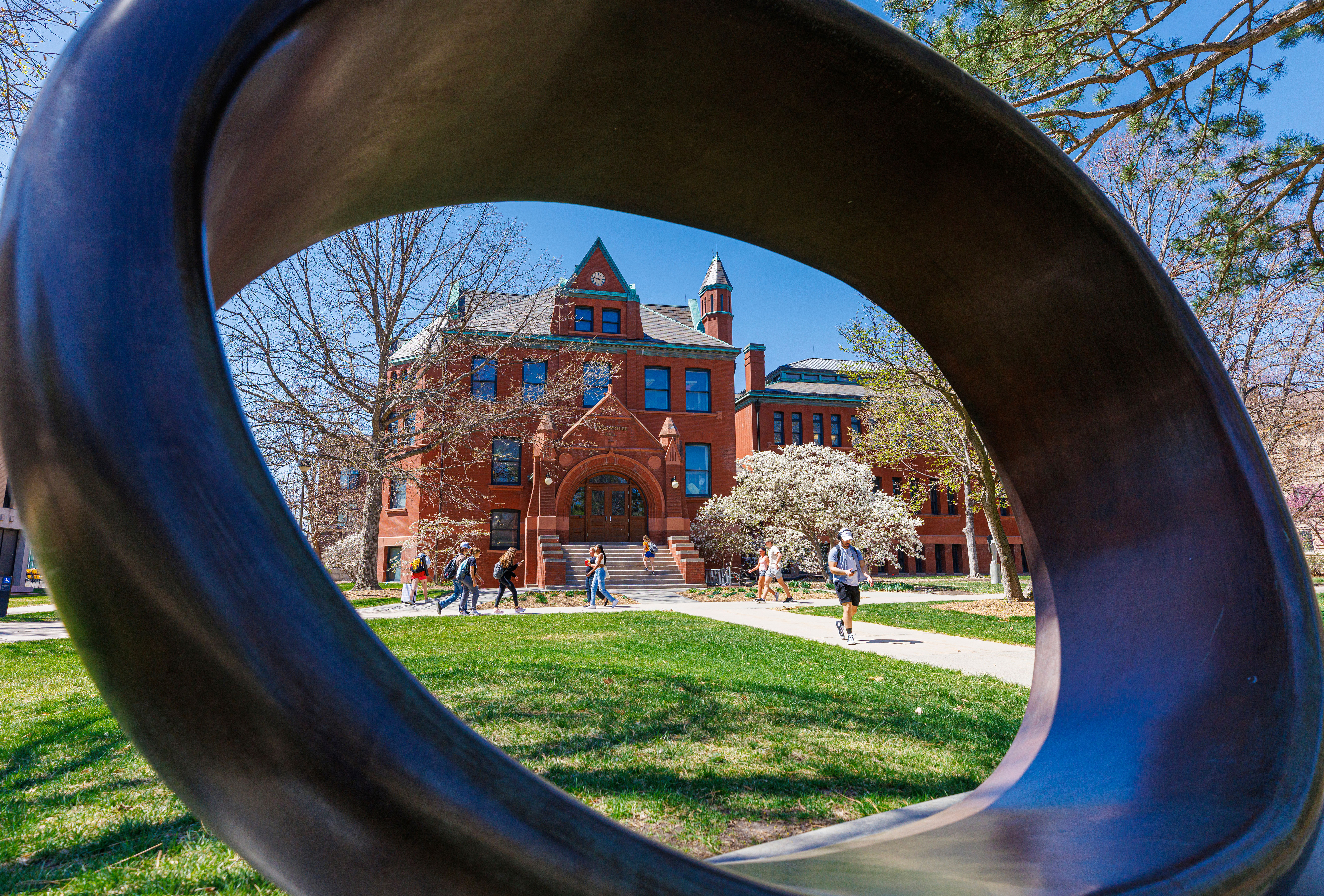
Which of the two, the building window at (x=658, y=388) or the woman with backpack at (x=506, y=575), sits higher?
the building window at (x=658, y=388)

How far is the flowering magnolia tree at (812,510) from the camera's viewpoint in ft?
94.5

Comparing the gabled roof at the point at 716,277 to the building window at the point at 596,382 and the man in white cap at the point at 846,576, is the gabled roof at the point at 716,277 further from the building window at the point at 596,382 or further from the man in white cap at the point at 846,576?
the man in white cap at the point at 846,576

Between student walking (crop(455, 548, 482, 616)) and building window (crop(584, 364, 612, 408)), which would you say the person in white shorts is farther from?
building window (crop(584, 364, 612, 408))

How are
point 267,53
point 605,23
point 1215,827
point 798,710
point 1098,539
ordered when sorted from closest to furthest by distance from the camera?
point 267,53 → point 1215,827 → point 605,23 → point 1098,539 → point 798,710

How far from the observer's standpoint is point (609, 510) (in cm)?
3008

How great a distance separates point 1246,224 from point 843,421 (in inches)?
1440

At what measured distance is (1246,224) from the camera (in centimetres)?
709

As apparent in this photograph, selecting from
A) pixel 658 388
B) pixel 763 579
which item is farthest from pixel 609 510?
pixel 763 579

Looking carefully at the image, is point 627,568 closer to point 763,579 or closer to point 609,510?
point 609,510

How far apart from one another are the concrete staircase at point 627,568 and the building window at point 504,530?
2.41m

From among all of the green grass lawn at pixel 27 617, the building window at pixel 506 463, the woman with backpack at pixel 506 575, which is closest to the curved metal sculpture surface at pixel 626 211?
the woman with backpack at pixel 506 575

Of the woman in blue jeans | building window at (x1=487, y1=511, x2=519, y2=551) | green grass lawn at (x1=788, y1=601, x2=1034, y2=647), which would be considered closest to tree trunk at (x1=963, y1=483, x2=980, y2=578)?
green grass lawn at (x1=788, y1=601, x2=1034, y2=647)

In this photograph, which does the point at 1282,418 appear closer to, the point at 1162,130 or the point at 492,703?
the point at 1162,130

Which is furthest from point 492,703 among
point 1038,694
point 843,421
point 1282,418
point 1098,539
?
point 843,421
